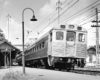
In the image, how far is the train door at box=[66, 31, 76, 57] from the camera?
15.9 m

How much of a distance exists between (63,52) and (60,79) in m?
6.21

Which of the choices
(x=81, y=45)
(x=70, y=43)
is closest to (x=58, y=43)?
(x=70, y=43)

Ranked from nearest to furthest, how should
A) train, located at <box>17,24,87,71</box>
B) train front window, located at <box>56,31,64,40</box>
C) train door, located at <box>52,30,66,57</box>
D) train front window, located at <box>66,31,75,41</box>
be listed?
1. train door, located at <box>52,30,66,57</box>
2. train, located at <box>17,24,87,71</box>
3. train front window, located at <box>56,31,64,40</box>
4. train front window, located at <box>66,31,75,41</box>

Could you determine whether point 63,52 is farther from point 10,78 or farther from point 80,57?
point 10,78

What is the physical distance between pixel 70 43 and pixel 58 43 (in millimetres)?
1052

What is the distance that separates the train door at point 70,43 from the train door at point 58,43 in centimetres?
37

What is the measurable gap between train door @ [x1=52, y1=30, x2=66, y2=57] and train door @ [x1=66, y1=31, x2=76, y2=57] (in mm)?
366

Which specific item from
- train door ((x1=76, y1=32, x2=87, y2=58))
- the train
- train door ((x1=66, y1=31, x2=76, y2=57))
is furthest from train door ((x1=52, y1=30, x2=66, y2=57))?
train door ((x1=76, y1=32, x2=87, y2=58))

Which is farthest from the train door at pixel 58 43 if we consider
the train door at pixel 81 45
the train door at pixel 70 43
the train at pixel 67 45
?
the train door at pixel 81 45

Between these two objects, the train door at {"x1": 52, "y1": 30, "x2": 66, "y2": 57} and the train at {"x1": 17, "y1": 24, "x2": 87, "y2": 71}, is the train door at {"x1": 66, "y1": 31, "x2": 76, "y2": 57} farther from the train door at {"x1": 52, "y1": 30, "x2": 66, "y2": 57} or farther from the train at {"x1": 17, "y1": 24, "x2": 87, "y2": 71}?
the train door at {"x1": 52, "y1": 30, "x2": 66, "y2": 57}

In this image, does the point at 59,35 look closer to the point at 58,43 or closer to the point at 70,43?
the point at 58,43

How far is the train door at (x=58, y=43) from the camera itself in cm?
1555

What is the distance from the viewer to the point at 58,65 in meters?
17.2

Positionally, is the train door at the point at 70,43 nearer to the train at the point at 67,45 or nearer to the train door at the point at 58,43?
the train at the point at 67,45
